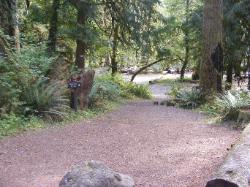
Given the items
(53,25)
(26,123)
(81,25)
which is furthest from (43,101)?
(53,25)

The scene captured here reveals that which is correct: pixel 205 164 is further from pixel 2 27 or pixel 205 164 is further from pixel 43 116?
pixel 2 27

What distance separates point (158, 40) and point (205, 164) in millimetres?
14510

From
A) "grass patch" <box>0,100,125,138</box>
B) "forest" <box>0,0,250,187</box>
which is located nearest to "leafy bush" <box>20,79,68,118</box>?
"forest" <box>0,0,250,187</box>

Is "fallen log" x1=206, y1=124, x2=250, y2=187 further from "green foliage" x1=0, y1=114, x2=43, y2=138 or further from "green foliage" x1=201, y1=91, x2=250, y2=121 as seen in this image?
"green foliage" x1=0, y1=114, x2=43, y2=138

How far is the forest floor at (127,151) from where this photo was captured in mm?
6020

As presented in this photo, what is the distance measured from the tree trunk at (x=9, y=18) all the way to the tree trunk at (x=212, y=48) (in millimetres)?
6609

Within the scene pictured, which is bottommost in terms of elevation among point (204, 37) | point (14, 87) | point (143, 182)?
point (143, 182)

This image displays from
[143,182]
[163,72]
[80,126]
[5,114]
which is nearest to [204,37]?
[80,126]

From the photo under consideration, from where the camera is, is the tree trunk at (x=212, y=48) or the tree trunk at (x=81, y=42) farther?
the tree trunk at (x=81, y=42)

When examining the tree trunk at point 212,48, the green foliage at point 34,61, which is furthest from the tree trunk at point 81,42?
the tree trunk at point 212,48

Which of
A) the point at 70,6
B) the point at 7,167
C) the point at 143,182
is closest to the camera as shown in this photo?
the point at 143,182

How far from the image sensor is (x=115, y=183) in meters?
5.32

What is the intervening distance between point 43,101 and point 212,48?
7035mm

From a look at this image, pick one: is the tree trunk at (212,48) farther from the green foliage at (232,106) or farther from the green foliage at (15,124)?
the green foliage at (15,124)
